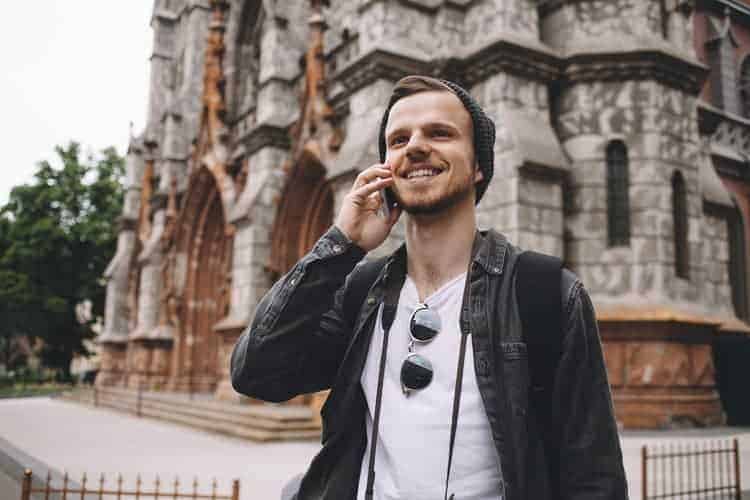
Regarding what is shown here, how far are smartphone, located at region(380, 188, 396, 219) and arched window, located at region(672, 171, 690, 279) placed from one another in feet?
34.6

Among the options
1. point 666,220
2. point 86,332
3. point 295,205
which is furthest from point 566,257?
Result: point 86,332

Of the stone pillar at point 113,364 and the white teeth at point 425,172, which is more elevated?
the white teeth at point 425,172

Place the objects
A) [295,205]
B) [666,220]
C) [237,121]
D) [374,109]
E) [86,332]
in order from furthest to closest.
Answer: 1. [86,332]
2. [237,121]
3. [295,205]
4. [374,109]
5. [666,220]

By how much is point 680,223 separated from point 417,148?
1094cm

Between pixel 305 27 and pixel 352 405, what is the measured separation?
1691 cm

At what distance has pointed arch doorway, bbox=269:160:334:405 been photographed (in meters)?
14.8

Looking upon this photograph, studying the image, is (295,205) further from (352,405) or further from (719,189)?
(352,405)

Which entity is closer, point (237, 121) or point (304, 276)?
point (304, 276)

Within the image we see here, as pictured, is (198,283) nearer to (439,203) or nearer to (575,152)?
(575,152)

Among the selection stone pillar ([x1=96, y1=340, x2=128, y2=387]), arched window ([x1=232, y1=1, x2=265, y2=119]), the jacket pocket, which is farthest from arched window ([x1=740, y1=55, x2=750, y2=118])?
stone pillar ([x1=96, y1=340, x2=128, y2=387])

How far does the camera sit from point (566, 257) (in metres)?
11.1

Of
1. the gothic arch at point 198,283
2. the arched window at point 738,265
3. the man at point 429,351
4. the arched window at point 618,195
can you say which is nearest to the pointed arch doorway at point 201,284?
the gothic arch at point 198,283

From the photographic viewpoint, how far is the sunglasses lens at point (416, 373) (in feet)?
5.30

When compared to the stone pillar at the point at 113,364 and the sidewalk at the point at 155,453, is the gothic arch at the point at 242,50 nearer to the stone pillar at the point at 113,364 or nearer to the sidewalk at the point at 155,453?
the stone pillar at the point at 113,364
